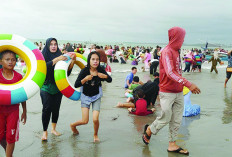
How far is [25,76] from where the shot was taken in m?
3.56

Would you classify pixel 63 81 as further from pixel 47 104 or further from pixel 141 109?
pixel 141 109

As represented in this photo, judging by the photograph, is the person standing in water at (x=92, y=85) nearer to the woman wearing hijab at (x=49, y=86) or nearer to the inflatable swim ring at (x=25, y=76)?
the woman wearing hijab at (x=49, y=86)

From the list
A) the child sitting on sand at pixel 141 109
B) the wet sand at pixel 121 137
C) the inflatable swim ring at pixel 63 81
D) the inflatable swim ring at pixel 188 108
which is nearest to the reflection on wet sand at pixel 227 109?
the wet sand at pixel 121 137

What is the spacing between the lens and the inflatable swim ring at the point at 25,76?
10.5ft

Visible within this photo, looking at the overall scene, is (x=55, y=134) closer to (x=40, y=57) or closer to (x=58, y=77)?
(x=58, y=77)

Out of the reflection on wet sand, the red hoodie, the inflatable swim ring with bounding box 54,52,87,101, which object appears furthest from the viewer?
the reflection on wet sand

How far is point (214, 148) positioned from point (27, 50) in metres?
3.20

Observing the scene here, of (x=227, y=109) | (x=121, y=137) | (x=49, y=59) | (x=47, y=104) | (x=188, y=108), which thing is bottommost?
(x=121, y=137)

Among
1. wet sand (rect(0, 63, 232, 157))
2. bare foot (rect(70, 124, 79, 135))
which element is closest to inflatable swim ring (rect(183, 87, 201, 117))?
wet sand (rect(0, 63, 232, 157))

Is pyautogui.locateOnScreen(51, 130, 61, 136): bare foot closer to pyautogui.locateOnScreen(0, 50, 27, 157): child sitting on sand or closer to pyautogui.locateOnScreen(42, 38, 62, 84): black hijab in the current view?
pyautogui.locateOnScreen(42, 38, 62, 84): black hijab

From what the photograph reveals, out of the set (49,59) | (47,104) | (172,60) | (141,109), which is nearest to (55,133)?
(47,104)

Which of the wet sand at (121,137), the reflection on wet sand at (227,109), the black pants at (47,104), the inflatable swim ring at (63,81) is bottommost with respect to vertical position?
the wet sand at (121,137)

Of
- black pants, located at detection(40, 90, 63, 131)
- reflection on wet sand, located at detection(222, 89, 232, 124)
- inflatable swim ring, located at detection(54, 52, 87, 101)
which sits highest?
inflatable swim ring, located at detection(54, 52, 87, 101)

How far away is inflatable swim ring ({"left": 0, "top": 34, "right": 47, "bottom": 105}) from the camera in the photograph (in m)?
3.21
